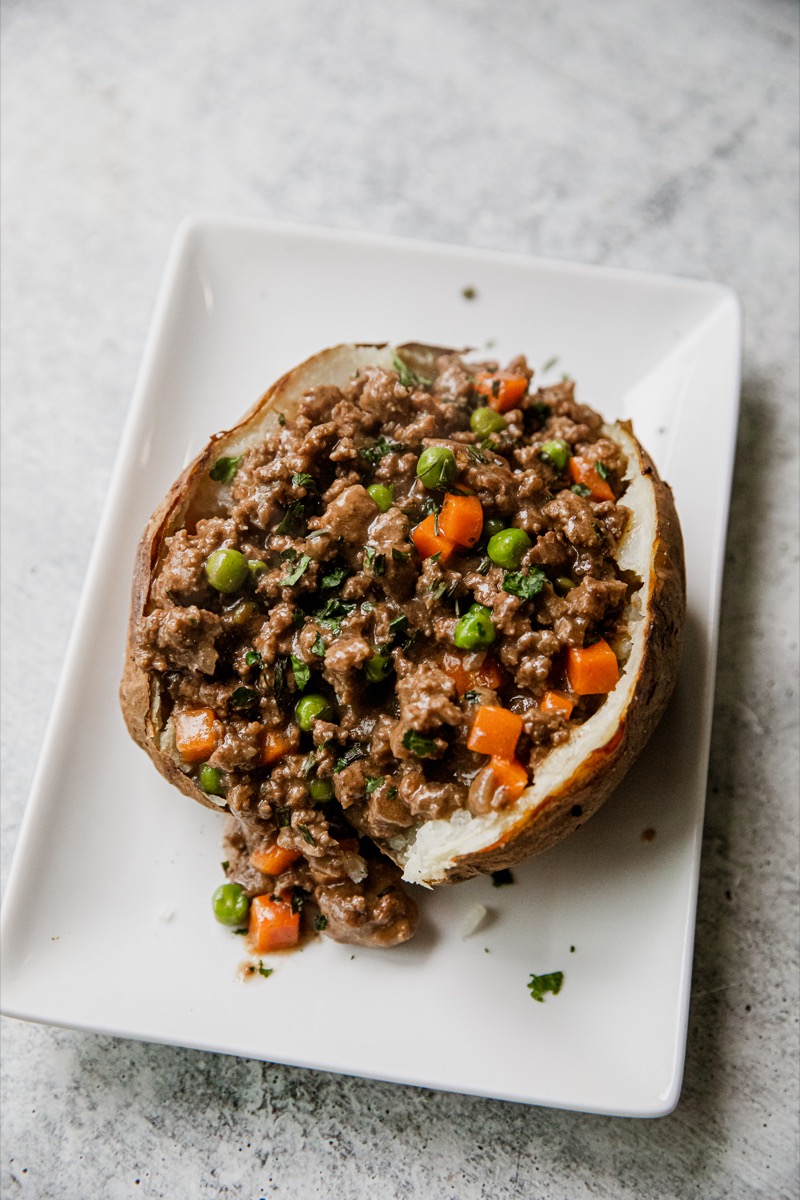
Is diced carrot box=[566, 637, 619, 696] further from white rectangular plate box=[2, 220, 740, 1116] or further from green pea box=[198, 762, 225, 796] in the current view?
green pea box=[198, 762, 225, 796]

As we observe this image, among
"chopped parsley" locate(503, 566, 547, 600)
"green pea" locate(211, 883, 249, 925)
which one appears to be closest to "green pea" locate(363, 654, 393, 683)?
"chopped parsley" locate(503, 566, 547, 600)

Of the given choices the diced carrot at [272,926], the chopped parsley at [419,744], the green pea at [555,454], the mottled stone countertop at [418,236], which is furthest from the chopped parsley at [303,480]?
the diced carrot at [272,926]

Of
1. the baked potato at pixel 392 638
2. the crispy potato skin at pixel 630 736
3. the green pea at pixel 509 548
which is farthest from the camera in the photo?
the green pea at pixel 509 548

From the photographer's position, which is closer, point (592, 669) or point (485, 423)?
point (592, 669)

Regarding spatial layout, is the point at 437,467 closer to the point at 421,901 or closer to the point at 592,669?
the point at 592,669

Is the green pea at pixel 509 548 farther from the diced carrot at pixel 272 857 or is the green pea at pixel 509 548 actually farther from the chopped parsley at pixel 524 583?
the diced carrot at pixel 272 857

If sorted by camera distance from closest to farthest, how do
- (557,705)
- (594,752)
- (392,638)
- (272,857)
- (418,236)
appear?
(594,752) → (557,705) → (392,638) → (272,857) → (418,236)

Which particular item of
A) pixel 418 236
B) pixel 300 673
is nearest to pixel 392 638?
pixel 300 673
